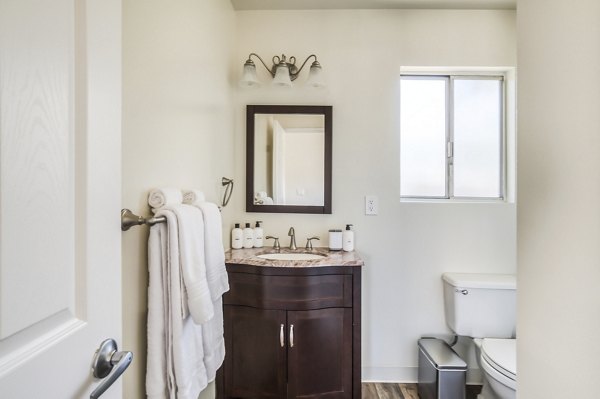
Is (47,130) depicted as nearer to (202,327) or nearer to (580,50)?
(202,327)

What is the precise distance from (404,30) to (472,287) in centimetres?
168

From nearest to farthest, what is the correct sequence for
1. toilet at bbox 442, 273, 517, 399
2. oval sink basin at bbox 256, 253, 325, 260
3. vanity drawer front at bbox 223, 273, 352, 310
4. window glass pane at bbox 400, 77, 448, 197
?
vanity drawer front at bbox 223, 273, 352, 310 → toilet at bbox 442, 273, 517, 399 → oval sink basin at bbox 256, 253, 325, 260 → window glass pane at bbox 400, 77, 448, 197

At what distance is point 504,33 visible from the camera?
2.04 m

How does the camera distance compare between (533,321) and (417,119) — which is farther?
(417,119)

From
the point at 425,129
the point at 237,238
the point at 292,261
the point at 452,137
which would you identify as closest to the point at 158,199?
the point at 292,261

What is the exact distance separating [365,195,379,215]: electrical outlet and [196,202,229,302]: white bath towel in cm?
112

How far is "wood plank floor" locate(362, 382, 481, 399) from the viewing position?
1894 mm

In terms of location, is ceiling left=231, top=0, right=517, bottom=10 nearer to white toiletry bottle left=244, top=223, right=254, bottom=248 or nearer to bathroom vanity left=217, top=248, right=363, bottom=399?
white toiletry bottle left=244, top=223, right=254, bottom=248

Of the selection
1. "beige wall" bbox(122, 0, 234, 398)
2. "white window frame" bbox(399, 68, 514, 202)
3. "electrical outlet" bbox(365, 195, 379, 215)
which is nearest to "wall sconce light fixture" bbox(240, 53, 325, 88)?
"beige wall" bbox(122, 0, 234, 398)

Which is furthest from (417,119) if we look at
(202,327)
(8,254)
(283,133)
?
(8,254)

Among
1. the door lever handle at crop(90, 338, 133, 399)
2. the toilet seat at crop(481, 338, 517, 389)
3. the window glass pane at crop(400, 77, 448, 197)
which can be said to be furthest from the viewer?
the window glass pane at crop(400, 77, 448, 197)

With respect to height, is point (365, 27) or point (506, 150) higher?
point (365, 27)

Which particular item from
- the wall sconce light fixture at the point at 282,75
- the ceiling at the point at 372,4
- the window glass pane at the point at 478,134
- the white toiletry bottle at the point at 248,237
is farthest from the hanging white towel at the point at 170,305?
the window glass pane at the point at 478,134

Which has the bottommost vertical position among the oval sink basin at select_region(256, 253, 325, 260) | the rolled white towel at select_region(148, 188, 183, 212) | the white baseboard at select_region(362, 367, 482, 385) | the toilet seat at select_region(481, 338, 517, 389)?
the white baseboard at select_region(362, 367, 482, 385)
